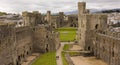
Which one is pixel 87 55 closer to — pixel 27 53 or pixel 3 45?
pixel 27 53

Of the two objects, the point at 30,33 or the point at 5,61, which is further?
the point at 30,33

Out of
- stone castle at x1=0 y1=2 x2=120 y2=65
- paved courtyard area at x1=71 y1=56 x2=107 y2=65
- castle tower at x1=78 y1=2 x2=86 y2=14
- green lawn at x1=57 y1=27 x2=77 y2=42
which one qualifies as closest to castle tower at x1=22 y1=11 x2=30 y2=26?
stone castle at x1=0 y1=2 x2=120 y2=65

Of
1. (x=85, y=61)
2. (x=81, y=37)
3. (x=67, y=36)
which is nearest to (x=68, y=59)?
(x=85, y=61)

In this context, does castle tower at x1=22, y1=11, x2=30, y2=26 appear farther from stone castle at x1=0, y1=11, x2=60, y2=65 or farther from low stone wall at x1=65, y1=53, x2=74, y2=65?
low stone wall at x1=65, y1=53, x2=74, y2=65

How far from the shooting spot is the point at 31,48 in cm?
5238

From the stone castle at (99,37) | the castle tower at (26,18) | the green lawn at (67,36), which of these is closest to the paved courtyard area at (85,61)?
the stone castle at (99,37)

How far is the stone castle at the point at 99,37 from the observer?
3919 centimetres

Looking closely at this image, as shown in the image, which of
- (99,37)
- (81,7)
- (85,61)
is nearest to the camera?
(85,61)

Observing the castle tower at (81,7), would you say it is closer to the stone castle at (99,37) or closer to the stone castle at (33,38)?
the stone castle at (99,37)

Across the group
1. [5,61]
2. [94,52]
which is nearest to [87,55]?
[94,52]

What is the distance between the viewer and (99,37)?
47688 millimetres

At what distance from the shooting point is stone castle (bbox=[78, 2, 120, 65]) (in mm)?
39191

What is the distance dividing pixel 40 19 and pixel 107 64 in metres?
23.8

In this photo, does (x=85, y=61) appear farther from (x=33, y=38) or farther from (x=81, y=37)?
(x=81, y=37)
